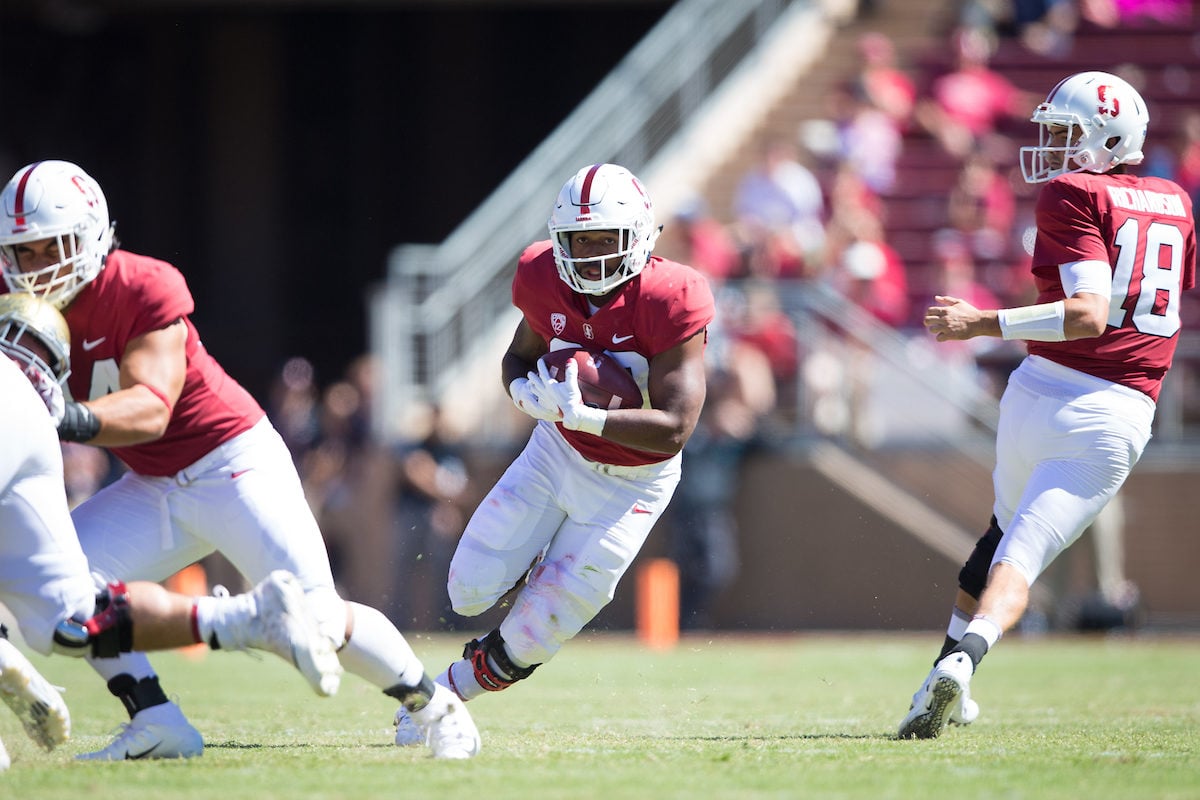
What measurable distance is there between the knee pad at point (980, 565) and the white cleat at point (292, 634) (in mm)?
2549

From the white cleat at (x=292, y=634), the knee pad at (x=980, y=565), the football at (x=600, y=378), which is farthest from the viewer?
the knee pad at (x=980, y=565)

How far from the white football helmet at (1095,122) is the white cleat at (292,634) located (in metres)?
3.20

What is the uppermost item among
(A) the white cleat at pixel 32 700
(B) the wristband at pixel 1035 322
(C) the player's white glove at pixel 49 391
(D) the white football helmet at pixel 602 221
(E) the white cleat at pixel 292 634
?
(D) the white football helmet at pixel 602 221

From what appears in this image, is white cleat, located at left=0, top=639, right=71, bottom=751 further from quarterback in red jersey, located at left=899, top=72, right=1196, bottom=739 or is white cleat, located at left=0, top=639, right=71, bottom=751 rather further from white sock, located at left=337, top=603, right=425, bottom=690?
quarterback in red jersey, located at left=899, top=72, right=1196, bottom=739

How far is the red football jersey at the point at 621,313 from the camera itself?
5.51 metres

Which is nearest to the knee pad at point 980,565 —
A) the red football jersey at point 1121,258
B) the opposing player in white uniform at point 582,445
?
the red football jersey at point 1121,258

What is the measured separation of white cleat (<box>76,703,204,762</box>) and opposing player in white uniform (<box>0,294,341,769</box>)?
0.56 m

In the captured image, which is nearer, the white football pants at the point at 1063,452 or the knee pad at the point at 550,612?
the knee pad at the point at 550,612

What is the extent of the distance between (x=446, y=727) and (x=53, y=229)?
1.97 metres

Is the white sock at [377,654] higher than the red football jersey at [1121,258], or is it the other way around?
the red football jersey at [1121,258]

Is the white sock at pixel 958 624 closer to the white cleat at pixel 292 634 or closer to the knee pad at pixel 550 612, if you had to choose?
the knee pad at pixel 550 612

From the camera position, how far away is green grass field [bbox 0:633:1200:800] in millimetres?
4473

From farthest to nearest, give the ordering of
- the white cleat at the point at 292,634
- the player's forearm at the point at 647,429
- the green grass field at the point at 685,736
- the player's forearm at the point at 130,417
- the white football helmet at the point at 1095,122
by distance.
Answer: the white football helmet at the point at 1095,122, the player's forearm at the point at 647,429, the player's forearm at the point at 130,417, the white cleat at the point at 292,634, the green grass field at the point at 685,736

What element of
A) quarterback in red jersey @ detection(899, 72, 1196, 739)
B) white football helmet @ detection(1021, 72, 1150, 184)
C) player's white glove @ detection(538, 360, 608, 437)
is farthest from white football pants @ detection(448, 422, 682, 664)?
white football helmet @ detection(1021, 72, 1150, 184)
